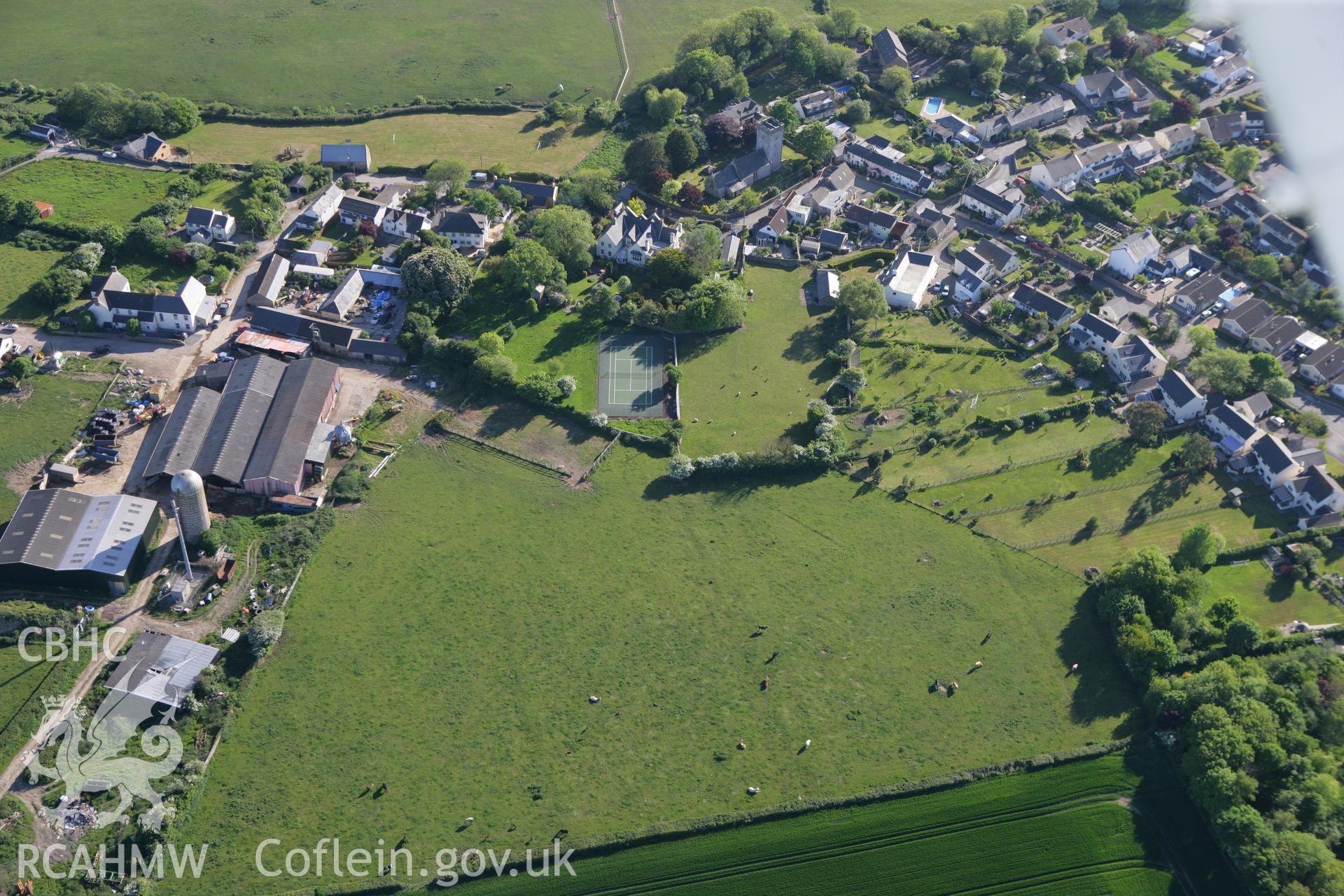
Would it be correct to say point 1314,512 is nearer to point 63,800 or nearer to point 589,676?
point 589,676

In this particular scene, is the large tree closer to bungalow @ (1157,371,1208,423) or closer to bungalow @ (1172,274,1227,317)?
bungalow @ (1157,371,1208,423)

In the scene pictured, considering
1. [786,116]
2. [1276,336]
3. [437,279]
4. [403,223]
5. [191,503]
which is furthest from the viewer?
[786,116]

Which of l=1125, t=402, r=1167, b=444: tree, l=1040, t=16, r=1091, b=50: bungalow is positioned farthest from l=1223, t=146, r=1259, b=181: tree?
l=1125, t=402, r=1167, b=444: tree

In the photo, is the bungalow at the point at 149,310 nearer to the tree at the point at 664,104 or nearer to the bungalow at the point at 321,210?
the bungalow at the point at 321,210

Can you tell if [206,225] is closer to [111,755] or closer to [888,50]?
[111,755]

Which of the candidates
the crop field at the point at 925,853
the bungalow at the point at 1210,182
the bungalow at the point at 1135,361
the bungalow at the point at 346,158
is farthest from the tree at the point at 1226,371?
the bungalow at the point at 346,158

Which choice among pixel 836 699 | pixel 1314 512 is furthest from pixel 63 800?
pixel 1314 512

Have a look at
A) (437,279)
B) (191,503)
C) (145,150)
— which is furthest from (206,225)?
(191,503)
